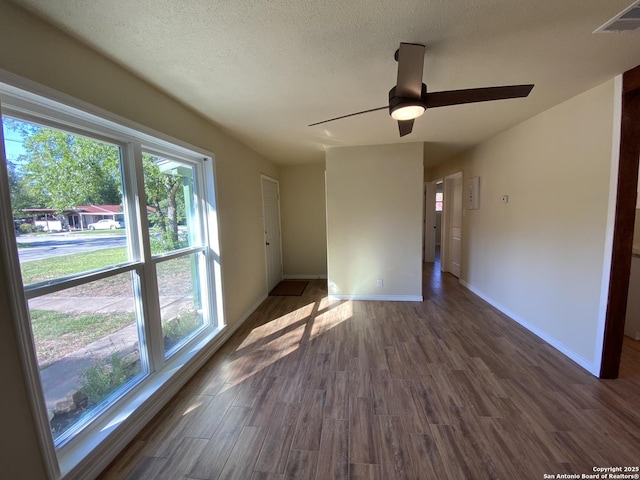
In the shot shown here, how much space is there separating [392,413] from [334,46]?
244 cm

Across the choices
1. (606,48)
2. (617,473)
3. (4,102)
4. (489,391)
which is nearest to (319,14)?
(4,102)

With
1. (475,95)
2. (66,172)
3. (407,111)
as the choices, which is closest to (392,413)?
(407,111)

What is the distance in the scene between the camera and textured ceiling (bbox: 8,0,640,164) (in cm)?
123

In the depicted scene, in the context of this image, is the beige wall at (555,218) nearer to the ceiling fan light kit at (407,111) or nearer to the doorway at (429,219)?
the ceiling fan light kit at (407,111)

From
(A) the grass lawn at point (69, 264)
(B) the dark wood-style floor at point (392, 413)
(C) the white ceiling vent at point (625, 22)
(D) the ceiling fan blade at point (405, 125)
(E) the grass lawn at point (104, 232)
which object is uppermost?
(C) the white ceiling vent at point (625, 22)

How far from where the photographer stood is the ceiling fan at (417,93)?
138 centimetres

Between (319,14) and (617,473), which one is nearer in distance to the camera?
(319,14)

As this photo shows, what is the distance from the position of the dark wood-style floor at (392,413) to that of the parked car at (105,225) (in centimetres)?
141

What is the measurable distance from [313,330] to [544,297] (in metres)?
2.57

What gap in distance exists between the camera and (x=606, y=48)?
1.58m

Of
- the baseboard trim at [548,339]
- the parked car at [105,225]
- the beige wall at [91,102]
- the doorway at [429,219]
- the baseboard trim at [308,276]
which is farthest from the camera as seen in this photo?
the doorway at [429,219]

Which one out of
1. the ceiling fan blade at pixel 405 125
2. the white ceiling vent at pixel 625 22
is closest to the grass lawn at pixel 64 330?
the ceiling fan blade at pixel 405 125

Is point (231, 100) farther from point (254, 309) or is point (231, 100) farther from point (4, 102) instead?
point (254, 309)

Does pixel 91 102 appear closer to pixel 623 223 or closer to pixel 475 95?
pixel 475 95
